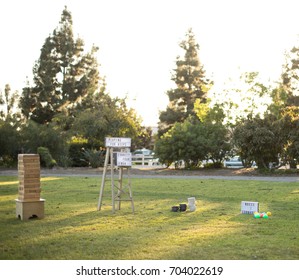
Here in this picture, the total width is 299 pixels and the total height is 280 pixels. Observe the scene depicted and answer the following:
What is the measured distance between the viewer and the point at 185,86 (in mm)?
37469

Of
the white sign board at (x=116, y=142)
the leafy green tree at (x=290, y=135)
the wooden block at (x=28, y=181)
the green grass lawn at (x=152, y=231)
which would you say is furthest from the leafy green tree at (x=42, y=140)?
the wooden block at (x=28, y=181)

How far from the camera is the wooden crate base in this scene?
31.0ft

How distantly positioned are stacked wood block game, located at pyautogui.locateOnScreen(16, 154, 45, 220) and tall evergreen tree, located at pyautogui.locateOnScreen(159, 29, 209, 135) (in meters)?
26.9

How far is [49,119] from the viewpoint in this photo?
31.3 metres

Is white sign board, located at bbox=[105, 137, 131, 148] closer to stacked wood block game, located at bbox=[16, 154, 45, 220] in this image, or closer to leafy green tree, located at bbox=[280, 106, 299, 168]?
stacked wood block game, located at bbox=[16, 154, 45, 220]

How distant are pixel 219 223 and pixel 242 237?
1.26 metres

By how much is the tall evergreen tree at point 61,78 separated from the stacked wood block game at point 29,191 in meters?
15.9

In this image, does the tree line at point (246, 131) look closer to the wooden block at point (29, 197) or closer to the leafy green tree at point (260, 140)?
the leafy green tree at point (260, 140)

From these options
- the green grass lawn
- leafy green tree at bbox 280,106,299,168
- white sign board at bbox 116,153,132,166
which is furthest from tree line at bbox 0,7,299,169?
white sign board at bbox 116,153,132,166

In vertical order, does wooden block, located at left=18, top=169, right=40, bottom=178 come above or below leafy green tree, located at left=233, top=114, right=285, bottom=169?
below

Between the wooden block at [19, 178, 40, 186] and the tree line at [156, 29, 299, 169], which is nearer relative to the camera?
the wooden block at [19, 178, 40, 186]
